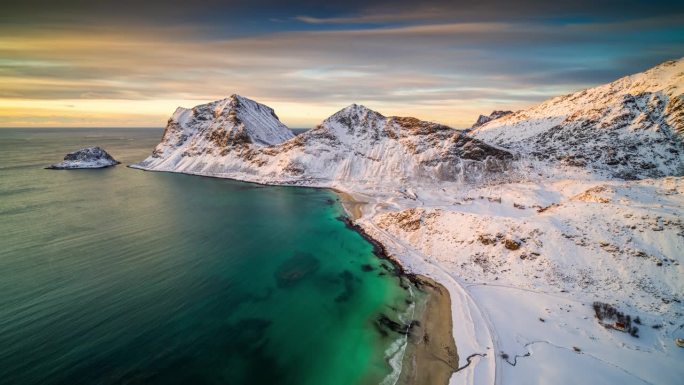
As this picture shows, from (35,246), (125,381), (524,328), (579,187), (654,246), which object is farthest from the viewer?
(579,187)

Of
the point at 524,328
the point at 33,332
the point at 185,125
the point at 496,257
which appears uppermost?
the point at 185,125

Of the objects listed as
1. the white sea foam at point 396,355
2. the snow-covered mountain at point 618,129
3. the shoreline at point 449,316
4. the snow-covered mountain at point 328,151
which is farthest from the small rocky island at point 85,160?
the snow-covered mountain at point 618,129

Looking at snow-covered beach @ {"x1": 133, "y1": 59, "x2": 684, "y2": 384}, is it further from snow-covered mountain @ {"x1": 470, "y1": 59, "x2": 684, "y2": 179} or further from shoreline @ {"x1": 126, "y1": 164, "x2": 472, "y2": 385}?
snow-covered mountain @ {"x1": 470, "y1": 59, "x2": 684, "y2": 179}

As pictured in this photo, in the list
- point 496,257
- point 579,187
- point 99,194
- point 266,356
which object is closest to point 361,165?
point 579,187

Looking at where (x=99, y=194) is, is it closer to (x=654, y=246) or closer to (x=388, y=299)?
(x=388, y=299)

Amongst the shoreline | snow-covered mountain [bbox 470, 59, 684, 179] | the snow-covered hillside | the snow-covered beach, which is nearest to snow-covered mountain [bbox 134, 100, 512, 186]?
the snow-covered hillside

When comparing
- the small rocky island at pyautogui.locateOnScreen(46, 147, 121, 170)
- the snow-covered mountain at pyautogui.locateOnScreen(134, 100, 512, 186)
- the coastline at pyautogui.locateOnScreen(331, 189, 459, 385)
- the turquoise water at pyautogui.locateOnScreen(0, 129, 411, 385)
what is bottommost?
the turquoise water at pyautogui.locateOnScreen(0, 129, 411, 385)

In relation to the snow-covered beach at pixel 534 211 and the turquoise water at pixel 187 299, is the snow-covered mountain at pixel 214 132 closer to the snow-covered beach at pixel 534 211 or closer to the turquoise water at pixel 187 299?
the snow-covered beach at pixel 534 211
